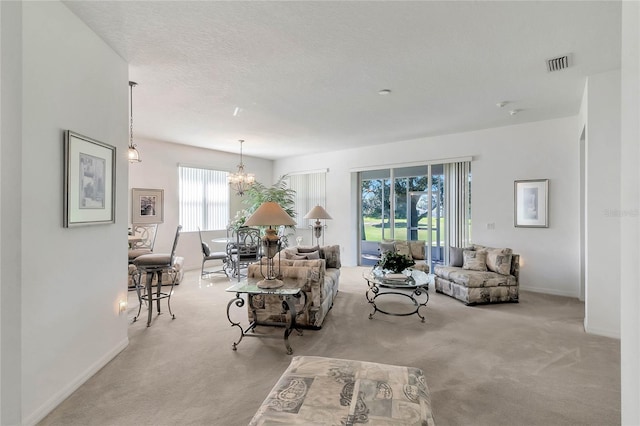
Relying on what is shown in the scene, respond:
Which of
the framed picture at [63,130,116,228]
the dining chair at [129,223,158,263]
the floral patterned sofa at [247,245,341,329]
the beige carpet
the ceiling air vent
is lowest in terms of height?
the beige carpet

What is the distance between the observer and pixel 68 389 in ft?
7.22

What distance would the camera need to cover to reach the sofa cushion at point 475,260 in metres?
4.80

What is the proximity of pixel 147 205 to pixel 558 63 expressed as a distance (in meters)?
7.20

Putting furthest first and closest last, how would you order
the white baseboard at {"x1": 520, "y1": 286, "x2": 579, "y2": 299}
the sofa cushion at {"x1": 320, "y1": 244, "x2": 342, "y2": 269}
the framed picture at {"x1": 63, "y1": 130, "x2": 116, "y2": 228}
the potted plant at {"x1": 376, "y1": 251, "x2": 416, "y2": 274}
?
1. the sofa cushion at {"x1": 320, "y1": 244, "x2": 342, "y2": 269}
2. the white baseboard at {"x1": 520, "y1": 286, "x2": 579, "y2": 299}
3. the potted plant at {"x1": 376, "y1": 251, "x2": 416, "y2": 274}
4. the framed picture at {"x1": 63, "y1": 130, "x2": 116, "y2": 228}

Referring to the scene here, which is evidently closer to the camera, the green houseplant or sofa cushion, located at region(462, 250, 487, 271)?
sofa cushion, located at region(462, 250, 487, 271)

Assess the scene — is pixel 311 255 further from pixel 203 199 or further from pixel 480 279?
pixel 203 199

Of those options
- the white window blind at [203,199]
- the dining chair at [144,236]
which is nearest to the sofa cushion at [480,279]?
the dining chair at [144,236]

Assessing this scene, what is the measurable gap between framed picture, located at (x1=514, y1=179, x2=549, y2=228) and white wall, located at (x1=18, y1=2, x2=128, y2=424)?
6045 mm

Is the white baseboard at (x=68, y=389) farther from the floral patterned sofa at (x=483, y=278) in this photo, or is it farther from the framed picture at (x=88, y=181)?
the floral patterned sofa at (x=483, y=278)

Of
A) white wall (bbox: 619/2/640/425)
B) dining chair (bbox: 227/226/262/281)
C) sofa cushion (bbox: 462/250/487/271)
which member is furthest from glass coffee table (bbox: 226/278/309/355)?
sofa cushion (bbox: 462/250/487/271)

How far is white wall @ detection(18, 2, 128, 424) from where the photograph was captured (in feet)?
6.19

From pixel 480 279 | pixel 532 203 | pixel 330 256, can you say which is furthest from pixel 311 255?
pixel 532 203

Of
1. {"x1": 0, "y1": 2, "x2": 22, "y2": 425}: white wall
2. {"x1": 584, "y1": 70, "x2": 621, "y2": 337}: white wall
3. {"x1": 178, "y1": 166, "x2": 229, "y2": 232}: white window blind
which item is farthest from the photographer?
{"x1": 178, "y1": 166, "x2": 229, "y2": 232}: white window blind

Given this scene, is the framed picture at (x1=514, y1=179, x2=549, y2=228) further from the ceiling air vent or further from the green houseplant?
the green houseplant
